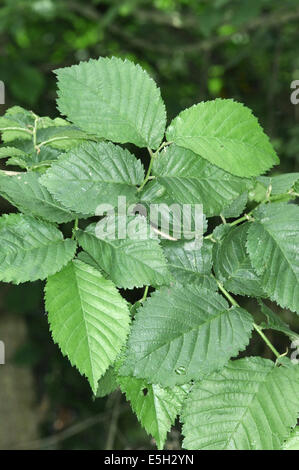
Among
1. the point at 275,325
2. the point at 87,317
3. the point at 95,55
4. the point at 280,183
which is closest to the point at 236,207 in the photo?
the point at 280,183

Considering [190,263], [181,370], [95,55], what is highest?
[95,55]

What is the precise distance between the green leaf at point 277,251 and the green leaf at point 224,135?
0.08 meters

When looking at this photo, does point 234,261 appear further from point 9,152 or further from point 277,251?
point 9,152

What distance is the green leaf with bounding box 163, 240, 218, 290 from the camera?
795 millimetres

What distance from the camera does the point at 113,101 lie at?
783 millimetres

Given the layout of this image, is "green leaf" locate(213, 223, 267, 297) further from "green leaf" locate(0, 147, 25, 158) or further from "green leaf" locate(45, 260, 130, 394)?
"green leaf" locate(0, 147, 25, 158)

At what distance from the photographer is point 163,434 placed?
0.74 m

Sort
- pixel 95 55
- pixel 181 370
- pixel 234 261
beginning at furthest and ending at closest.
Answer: pixel 95 55 → pixel 234 261 → pixel 181 370

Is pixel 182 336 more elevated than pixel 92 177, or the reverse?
pixel 92 177

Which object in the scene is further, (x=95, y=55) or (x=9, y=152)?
(x=95, y=55)

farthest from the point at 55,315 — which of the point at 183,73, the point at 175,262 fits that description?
the point at 183,73

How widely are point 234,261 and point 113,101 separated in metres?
0.31

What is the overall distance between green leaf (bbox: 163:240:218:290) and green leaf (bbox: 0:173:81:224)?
164 millimetres

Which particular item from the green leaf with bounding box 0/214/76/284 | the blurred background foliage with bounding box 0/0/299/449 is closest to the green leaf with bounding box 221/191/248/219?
the green leaf with bounding box 0/214/76/284
